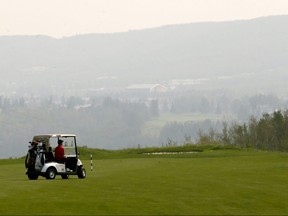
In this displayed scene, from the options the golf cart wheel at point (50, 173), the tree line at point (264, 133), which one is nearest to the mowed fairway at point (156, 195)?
the golf cart wheel at point (50, 173)

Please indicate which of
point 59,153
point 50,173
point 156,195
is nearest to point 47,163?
point 50,173

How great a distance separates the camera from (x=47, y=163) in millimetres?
43156

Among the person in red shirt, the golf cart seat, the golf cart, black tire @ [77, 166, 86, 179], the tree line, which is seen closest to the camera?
the golf cart

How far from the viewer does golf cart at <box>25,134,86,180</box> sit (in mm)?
42844

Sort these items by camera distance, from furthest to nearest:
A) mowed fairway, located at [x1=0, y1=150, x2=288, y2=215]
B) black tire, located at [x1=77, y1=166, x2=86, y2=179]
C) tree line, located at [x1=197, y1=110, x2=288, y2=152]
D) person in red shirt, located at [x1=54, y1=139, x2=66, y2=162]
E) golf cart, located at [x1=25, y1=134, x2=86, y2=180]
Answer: tree line, located at [x1=197, y1=110, x2=288, y2=152] → black tire, located at [x1=77, y1=166, x2=86, y2=179] → person in red shirt, located at [x1=54, y1=139, x2=66, y2=162] → golf cart, located at [x1=25, y1=134, x2=86, y2=180] → mowed fairway, located at [x1=0, y1=150, x2=288, y2=215]

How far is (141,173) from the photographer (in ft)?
154

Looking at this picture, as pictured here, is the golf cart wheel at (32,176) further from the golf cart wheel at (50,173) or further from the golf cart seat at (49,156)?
the golf cart seat at (49,156)

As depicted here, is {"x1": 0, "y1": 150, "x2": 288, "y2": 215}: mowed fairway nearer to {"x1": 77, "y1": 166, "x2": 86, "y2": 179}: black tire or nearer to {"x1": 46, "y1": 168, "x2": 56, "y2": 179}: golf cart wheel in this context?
{"x1": 77, "y1": 166, "x2": 86, "y2": 179}: black tire

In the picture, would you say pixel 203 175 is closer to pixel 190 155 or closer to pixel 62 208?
pixel 62 208

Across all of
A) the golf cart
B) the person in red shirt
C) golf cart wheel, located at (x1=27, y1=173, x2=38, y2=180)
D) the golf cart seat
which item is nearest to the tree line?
the golf cart

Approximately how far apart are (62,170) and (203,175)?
7669mm

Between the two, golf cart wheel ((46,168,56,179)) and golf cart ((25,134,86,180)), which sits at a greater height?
golf cart ((25,134,86,180))

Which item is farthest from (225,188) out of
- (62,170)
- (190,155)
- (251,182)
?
(190,155)

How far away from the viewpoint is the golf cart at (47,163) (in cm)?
4284
